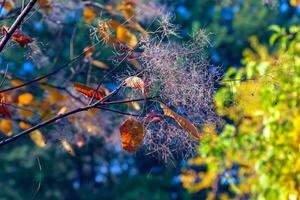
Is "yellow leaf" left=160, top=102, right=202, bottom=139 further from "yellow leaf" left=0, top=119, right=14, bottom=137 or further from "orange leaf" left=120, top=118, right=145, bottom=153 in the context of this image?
"yellow leaf" left=0, top=119, right=14, bottom=137

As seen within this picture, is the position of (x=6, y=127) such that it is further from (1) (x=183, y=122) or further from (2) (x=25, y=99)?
(1) (x=183, y=122)

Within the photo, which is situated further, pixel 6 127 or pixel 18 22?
pixel 6 127

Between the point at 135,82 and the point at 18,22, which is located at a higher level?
the point at 18,22

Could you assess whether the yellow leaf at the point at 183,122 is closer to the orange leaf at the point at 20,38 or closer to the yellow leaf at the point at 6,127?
the orange leaf at the point at 20,38

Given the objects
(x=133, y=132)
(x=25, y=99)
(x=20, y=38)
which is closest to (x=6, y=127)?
(x=25, y=99)

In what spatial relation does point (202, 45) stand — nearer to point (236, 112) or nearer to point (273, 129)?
point (236, 112)

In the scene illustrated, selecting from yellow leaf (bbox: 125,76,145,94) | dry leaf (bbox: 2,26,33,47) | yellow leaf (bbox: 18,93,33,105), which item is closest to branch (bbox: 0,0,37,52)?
dry leaf (bbox: 2,26,33,47)

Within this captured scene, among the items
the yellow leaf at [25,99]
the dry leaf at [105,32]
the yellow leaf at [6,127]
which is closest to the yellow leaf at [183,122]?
the dry leaf at [105,32]

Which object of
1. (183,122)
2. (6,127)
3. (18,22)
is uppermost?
(6,127)

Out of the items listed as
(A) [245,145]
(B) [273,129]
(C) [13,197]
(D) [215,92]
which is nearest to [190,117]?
(D) [215,92]
